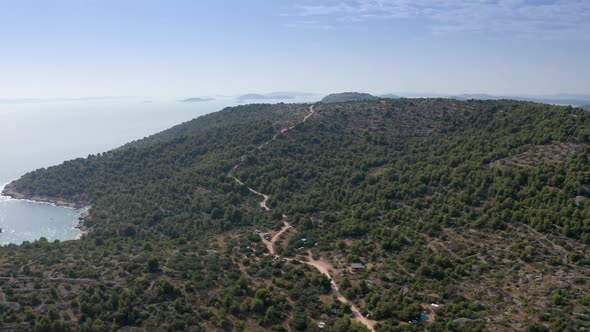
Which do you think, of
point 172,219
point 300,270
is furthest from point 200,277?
point 172,219

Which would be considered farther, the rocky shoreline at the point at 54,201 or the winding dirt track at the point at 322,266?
the rocky shoreline at the point at 54,201

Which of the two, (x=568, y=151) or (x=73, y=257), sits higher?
(x=568, y=151)

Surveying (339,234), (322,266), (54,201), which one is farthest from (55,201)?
(322,266)

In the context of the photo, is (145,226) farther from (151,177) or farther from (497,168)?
(497,168)

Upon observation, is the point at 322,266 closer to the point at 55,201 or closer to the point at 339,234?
the point at 339,234

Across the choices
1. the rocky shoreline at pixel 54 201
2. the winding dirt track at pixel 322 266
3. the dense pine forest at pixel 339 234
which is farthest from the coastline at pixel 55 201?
the winding dirt track at pixel 322 266

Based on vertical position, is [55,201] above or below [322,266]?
below

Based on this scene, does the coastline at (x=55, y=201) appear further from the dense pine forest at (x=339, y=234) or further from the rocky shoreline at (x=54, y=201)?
the dense pine forest at (x=339, y=234)
